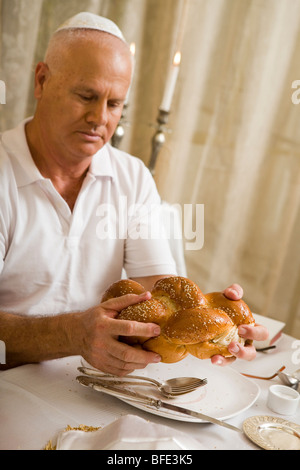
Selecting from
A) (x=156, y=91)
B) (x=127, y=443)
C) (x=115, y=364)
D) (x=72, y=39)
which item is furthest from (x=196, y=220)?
(x=127, y=443)

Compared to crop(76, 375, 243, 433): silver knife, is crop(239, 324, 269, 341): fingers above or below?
above

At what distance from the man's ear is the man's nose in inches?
6.8

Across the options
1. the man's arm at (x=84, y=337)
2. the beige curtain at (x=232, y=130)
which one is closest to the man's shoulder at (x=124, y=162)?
the man's arm at (x=84, y=337)

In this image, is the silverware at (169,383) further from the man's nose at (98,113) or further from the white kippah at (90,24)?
the white kippah at (90,24)

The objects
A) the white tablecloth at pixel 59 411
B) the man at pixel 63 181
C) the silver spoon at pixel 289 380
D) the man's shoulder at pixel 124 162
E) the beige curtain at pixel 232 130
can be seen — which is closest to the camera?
the white tablecloth at pixel 59 411

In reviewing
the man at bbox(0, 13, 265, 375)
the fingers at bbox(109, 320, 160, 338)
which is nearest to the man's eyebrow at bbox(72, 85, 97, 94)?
the man at bbox(0, 13, 265, 375)

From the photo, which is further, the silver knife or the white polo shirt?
the white polo shirt

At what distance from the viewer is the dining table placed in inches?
30.9

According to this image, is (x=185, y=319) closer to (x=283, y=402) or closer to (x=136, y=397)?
(x=136, y=397)

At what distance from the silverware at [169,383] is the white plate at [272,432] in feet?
0.40

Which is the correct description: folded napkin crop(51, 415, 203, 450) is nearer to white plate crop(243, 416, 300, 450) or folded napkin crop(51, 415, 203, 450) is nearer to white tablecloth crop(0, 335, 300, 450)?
white tablecloth crop(0, 335, 300, 450)

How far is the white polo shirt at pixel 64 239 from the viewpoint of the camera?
1.37 m

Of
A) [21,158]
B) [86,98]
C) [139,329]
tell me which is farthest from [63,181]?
[139,329]

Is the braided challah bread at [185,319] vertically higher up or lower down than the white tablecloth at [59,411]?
higher up
